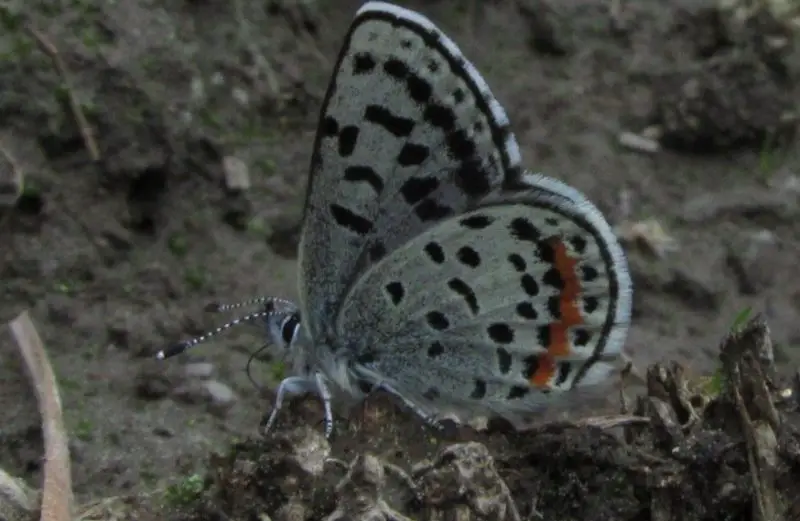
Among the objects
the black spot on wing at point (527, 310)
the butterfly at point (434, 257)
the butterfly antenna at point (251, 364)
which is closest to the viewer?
the butterfly at point (434, 257)

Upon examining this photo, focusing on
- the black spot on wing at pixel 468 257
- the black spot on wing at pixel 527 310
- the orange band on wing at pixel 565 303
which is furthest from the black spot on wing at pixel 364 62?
the black spot on wing at pixel 527 310

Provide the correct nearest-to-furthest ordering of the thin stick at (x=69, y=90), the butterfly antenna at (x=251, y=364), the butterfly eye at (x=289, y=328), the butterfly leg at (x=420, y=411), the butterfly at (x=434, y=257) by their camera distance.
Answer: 1. the butterfly at (x=434, y=257)
2. the butterfly leg at (x=420, y=411)
3. the butterfly eye at (x=289, y=328)
4. the butterfly antenna at (x=251, y=364)
5. the thin stick at (x=69, y=90)

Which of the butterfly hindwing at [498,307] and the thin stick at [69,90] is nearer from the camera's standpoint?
the butterfly hindwing at [498,307]

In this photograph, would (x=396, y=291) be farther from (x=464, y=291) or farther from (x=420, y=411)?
(x=420, y=411)

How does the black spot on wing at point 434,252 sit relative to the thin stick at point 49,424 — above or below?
above

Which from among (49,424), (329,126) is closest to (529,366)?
(329,126)

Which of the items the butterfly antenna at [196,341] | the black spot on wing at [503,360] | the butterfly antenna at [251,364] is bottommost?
the butterfly antenna at [251,364]

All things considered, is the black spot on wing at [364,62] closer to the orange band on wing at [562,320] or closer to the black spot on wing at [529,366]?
the orange band on wing at [562,320]
